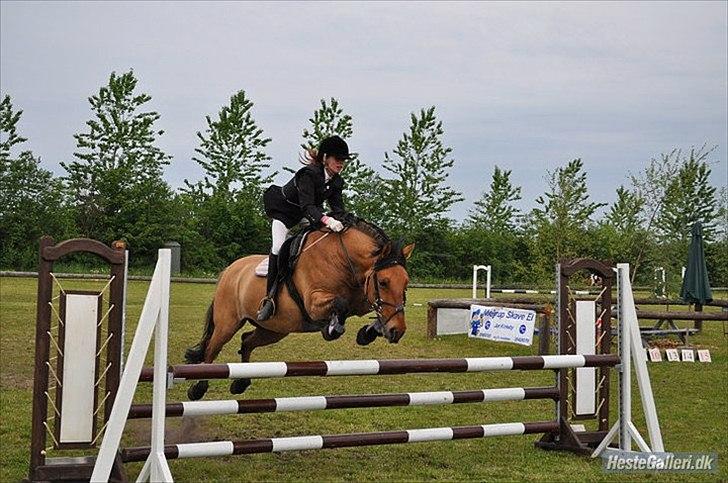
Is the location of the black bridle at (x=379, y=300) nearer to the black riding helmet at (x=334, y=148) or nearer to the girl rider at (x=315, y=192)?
the girl rider at (x=315, y=192)

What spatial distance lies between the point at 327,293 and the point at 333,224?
1.41 ft

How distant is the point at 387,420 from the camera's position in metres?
6.93

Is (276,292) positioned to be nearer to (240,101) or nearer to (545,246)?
(545,246)

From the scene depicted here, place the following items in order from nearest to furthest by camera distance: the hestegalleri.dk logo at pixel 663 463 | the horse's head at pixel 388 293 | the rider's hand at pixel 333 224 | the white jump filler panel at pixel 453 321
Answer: the horse's head at pixel 388 293, the hestegalleri.dk logo at pixel 663 463, the rider's hand at pixel 333 224, the white jump filler panel at pixel 453 321

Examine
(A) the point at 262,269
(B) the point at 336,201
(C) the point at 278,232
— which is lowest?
(A) the point at 262,269

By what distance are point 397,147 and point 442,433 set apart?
35474mm

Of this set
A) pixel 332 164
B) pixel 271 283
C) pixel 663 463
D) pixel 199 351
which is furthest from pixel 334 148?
pixel 663 463

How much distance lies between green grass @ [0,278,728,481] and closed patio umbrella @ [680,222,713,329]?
148 cm

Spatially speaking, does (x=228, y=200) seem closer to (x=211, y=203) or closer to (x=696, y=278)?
(x=211, y=203)

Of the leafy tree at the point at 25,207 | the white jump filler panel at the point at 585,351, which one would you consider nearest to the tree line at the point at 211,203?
the leafy tree at the point at 25,207

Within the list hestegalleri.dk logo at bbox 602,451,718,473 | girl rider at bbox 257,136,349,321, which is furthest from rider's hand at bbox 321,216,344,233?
hestegalleri.dk logo at bbox 602,451,718,473

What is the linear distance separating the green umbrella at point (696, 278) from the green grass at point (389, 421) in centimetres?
148

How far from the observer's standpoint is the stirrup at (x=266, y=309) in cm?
569

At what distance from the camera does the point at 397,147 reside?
132 ft
